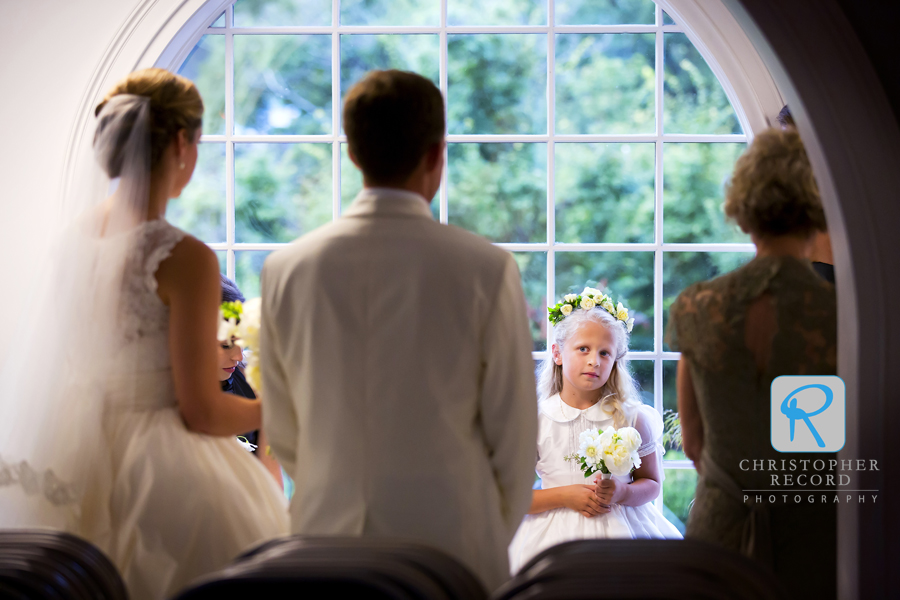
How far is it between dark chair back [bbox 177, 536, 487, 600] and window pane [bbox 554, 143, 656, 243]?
2310 mm

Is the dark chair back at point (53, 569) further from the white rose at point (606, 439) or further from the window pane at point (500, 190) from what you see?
the window pane at point (500, 190)

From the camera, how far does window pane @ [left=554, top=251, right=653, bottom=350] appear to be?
336cm

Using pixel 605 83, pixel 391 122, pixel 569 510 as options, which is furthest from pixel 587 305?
pixel 391 122

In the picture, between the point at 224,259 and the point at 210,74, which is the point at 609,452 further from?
the point at 210,74

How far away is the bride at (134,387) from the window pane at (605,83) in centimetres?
208

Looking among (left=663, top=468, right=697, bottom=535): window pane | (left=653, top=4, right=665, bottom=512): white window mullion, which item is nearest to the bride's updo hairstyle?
(left=653, top=4, right=665, bottom=512): white window mullion

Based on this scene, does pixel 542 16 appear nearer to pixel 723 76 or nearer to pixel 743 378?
pixel 723 76

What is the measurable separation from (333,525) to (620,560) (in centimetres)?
52

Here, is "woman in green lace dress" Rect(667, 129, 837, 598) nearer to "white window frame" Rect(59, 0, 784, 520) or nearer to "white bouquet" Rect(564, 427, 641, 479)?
"white bouquet" Rect(564, 427, 641, 479)

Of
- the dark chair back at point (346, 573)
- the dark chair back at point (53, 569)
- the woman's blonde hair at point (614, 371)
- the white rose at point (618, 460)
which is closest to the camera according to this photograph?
the dark chair back at point (346, 573)

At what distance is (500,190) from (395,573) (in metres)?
2.43

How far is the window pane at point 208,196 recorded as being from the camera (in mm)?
3361

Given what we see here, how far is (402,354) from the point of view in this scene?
4.35 feet

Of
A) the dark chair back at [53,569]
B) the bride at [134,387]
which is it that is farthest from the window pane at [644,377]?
the dark chair back at [53,569]
